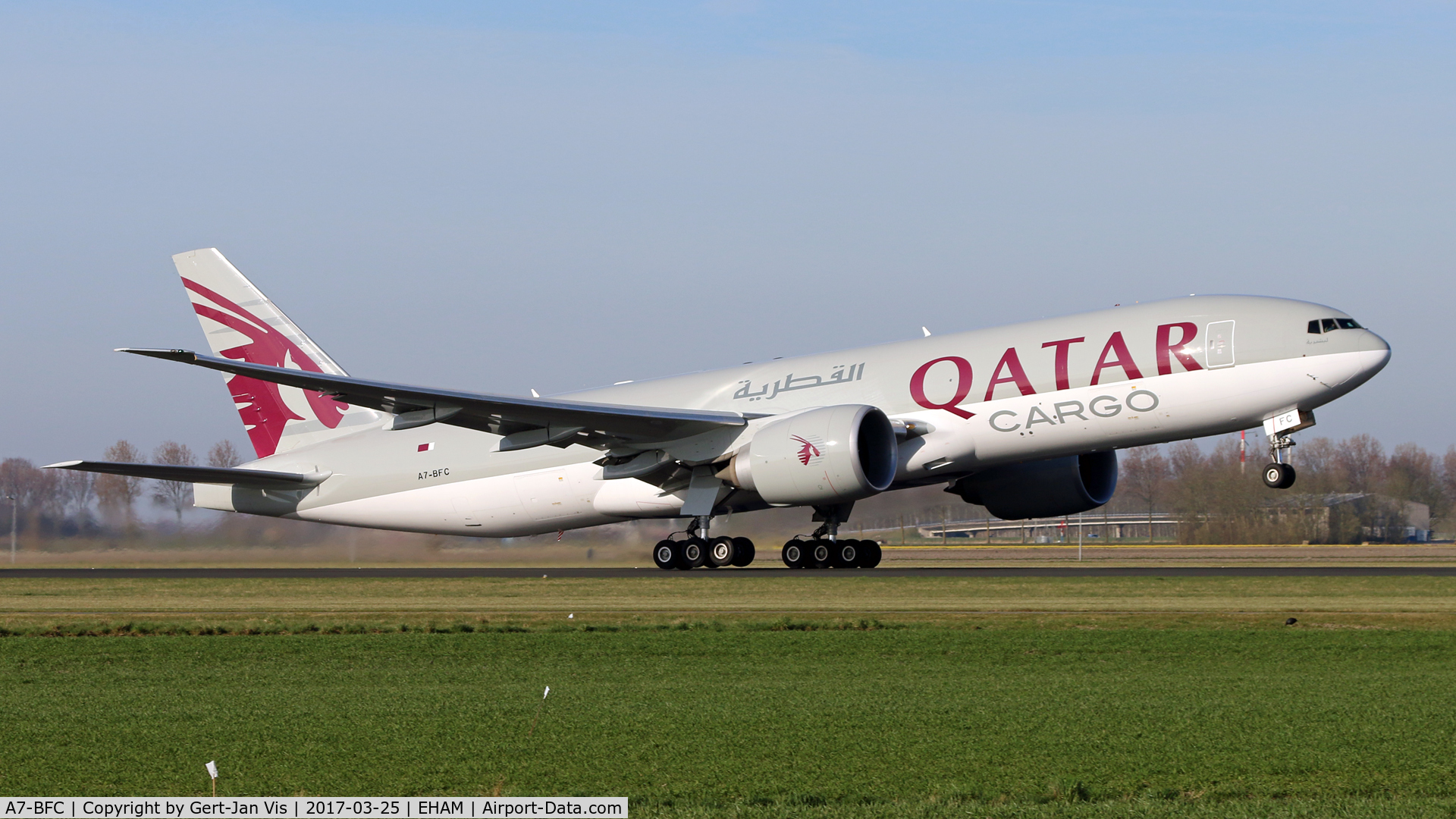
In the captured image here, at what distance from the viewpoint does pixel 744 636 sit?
16109 mm

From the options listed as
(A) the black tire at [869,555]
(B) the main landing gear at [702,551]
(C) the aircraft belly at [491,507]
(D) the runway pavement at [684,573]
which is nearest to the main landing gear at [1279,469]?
(D) the runway pavement at [684,573]

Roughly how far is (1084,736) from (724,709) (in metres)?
2.69

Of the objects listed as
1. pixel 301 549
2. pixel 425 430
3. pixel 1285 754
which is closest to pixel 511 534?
pixel 425 430

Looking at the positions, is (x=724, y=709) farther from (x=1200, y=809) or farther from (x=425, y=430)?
(x=425, y=430)

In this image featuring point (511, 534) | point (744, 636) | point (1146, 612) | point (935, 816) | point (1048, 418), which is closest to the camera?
point (935, 816)

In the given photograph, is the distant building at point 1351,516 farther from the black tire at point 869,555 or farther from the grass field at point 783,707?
the grass field at point 783,707

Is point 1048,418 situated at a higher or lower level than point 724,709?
higher

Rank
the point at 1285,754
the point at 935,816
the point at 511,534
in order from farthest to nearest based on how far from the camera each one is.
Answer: the point at 511,534 < the point at 1285,754 < the point at 935,816

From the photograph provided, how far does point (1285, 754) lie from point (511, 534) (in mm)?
26402

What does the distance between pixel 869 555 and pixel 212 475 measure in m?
15.8

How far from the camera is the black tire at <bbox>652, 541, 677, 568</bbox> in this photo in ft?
98.7

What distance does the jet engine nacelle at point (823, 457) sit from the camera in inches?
1036

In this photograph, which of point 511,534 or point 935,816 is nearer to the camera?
point 935,816

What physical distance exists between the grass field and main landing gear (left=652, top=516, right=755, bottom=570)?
9.44 m
